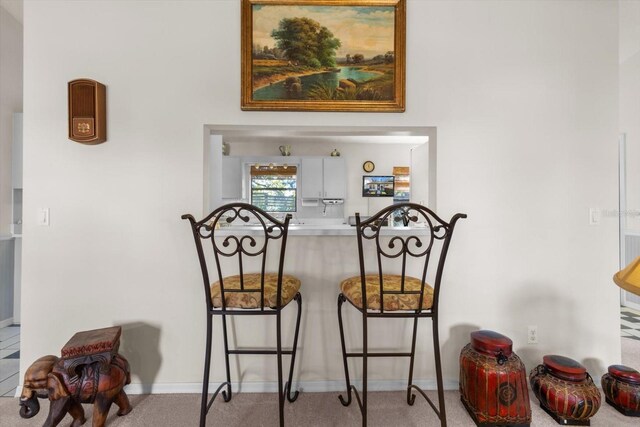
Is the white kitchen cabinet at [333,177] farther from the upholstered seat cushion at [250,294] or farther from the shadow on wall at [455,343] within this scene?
the upholstered seat cushion at [250,294]

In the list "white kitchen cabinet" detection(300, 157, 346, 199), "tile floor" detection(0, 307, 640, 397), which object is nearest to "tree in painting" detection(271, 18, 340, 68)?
"tile floor" detection(0, 307, 640, 397)

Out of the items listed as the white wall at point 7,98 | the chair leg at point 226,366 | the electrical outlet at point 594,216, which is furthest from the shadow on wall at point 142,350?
the electrical outlet at point 594,216

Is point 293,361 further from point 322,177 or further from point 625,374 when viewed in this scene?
point 322,177

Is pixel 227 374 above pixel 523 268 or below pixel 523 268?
below

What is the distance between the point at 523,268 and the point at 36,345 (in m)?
3.29

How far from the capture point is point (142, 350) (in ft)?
6.33

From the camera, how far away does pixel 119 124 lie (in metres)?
1.94

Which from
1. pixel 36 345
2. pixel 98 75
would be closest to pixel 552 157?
pixel 98 75

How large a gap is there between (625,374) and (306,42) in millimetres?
2886

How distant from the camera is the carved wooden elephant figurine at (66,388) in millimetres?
1529

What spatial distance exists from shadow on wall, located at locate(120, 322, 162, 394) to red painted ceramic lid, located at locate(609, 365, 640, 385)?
287 cm

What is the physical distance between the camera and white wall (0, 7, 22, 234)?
2879 millimetres

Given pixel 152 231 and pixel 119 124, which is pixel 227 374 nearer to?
pixel 152 231

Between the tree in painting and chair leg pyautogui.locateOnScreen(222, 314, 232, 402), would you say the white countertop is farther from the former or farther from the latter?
the tree in painting
